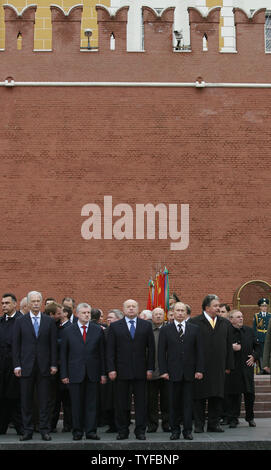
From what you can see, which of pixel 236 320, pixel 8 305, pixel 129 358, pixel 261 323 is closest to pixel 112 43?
pixel 261 323

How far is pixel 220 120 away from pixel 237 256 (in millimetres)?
2998

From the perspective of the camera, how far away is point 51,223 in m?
17.7

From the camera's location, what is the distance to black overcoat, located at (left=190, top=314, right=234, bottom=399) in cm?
1012

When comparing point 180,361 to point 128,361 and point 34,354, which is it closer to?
point 128,361

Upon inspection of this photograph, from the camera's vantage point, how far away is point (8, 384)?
10.2 meters

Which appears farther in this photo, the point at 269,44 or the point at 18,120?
the point at 269,44

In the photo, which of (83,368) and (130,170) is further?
(130,170)

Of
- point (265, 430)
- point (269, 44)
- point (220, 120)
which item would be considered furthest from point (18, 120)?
point (265, 430)

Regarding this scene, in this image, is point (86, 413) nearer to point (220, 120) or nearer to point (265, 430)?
point (265, 430)

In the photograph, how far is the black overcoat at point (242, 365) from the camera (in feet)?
35.9

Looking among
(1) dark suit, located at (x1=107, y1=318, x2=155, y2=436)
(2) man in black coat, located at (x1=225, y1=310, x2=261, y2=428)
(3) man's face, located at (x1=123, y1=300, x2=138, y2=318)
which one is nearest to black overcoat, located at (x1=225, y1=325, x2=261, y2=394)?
(2) man in black coat, located at (x1=225, y1=310, x2=261, y2=428)

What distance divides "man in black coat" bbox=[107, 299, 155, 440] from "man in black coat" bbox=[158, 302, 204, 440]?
0.57ft

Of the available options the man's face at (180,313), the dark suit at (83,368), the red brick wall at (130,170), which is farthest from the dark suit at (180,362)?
the red brick wall at (130,170)

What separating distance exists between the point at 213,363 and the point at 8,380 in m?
2.53
